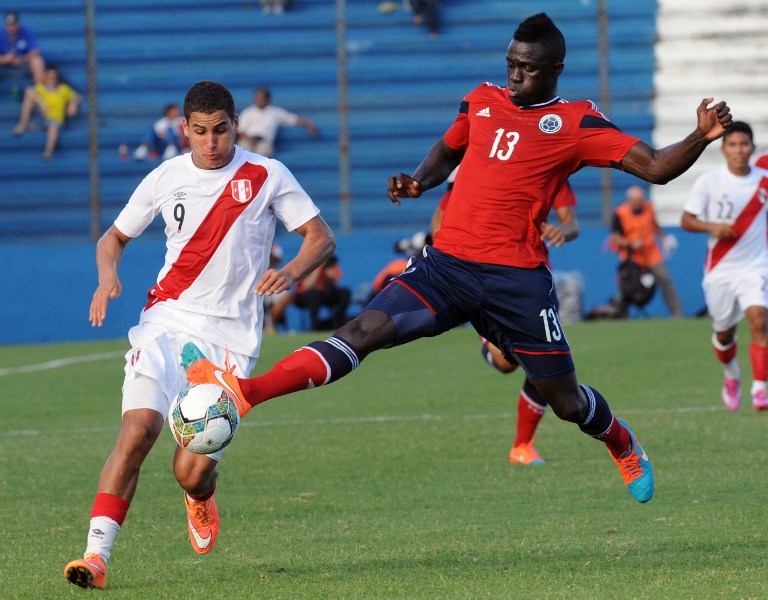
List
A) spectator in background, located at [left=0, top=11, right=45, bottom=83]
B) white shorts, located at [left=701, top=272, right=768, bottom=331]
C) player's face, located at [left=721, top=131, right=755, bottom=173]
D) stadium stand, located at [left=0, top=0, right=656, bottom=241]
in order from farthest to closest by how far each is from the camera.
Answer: stadium stand, located at [left=0, top=0, right=656, bottom=241], spectator in background, located at [left=0, top=11, right=45, bottom=83], player's face, located at [left=721, top=131, right=755, bottom=173], white shorts, located at [left=701, top=272, right=768, bottom=331]

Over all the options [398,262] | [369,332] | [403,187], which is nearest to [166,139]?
[398,262]

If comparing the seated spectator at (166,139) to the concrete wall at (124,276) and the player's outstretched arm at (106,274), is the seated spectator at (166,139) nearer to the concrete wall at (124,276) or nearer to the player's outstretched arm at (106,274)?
the concrete wall at (124,276)

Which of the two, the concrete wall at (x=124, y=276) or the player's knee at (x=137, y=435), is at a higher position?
the player's knee at (x=137, y=435)

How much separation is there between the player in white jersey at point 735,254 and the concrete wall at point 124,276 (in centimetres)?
1020

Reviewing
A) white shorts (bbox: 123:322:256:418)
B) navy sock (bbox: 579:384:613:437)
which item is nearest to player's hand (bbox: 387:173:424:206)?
white shorts (bbox: 123:322:256:418)

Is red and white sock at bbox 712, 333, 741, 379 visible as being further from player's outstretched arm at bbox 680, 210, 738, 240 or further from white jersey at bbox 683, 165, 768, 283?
player's outstretched arm at bbox 680, 210, 738, 240

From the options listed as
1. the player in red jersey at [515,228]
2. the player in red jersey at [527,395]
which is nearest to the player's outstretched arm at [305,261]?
the player in red jersey at [515,228]

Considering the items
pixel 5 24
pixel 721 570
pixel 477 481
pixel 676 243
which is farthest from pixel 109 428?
pixel 5 24

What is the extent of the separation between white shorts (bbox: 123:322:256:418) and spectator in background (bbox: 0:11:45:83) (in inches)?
726

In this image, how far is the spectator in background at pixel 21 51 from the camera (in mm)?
23344

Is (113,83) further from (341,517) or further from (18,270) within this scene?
(341,517)

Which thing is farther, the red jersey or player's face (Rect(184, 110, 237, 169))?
the red jersey

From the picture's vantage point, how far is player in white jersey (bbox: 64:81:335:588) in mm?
5980

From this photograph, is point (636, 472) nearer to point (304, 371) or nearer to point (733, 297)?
point (304, 371)
